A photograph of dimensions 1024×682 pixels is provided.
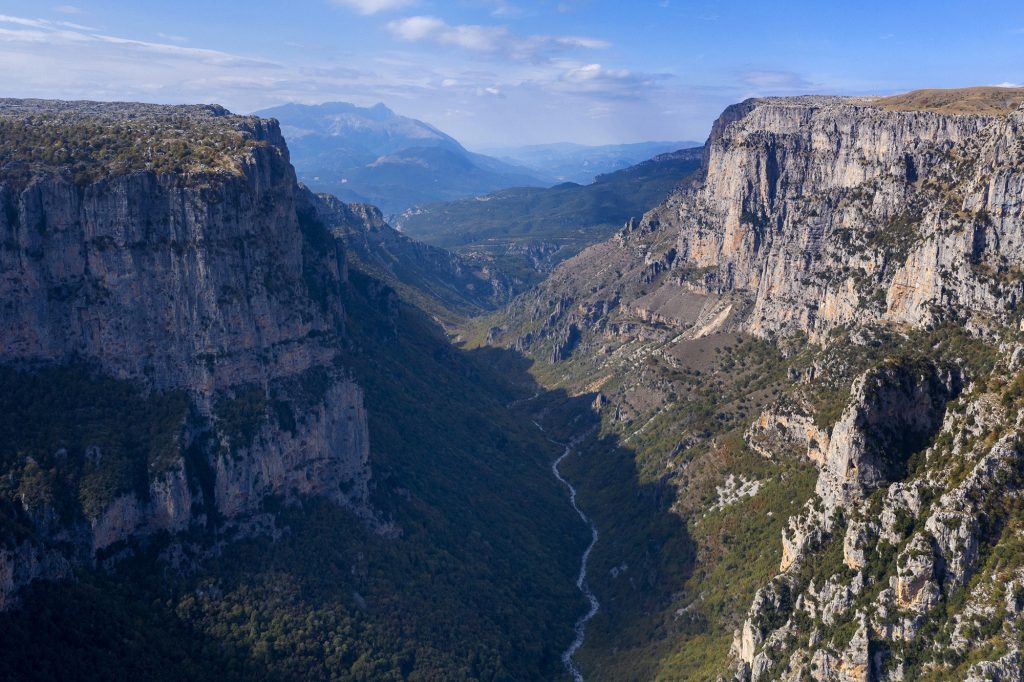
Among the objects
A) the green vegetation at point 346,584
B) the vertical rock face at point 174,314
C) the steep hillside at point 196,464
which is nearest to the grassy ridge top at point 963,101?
the green vegetation at point 346,584

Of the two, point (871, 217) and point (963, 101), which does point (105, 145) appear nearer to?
point (871, 217)

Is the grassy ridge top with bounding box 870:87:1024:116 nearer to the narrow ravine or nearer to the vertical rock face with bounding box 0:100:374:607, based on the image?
the narrow ravine

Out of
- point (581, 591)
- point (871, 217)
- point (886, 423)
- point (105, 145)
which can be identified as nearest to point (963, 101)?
point (871, 217)

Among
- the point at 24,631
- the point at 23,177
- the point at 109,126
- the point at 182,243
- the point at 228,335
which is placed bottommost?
the point at 24,631

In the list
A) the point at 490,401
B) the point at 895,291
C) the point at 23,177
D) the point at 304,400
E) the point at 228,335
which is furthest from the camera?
the point at 490,401

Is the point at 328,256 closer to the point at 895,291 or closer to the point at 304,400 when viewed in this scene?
the point at 304,400

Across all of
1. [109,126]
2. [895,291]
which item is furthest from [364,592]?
[895,291]

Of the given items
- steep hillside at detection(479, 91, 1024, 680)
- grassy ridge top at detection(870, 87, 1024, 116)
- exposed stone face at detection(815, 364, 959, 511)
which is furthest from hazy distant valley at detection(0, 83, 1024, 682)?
grassy ridge top at detection(870, 87, 1024, 116)
